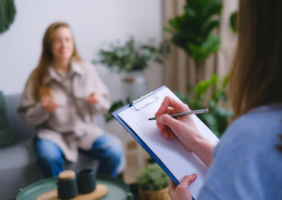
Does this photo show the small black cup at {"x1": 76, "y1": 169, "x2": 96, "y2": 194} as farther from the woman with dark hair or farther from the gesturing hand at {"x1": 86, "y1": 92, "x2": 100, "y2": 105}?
the woman with dark hair

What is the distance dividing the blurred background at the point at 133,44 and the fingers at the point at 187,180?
4.65 ft

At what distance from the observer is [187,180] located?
2.47ft

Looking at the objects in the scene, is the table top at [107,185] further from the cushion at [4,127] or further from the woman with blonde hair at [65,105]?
the cushion at [4,127]

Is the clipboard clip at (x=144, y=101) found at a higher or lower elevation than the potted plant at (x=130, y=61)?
higher

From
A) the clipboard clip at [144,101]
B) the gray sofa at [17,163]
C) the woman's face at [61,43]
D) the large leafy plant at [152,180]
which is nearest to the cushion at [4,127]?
the gray sofa at [17,163]

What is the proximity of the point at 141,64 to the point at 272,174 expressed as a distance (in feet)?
7.23

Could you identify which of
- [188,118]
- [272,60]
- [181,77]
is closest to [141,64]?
[181,77]

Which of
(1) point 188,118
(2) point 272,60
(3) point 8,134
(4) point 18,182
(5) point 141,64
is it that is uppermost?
(2) point 272,60

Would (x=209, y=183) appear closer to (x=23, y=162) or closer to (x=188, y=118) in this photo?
(x=188, y=118)

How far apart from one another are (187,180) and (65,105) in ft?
4.65

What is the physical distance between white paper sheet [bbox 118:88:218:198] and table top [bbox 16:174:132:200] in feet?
1.91

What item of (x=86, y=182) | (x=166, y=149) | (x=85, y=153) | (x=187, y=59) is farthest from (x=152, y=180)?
(x=187, y=59)

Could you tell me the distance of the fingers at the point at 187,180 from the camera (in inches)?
29.3

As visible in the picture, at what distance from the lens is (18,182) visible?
1.75 metres
